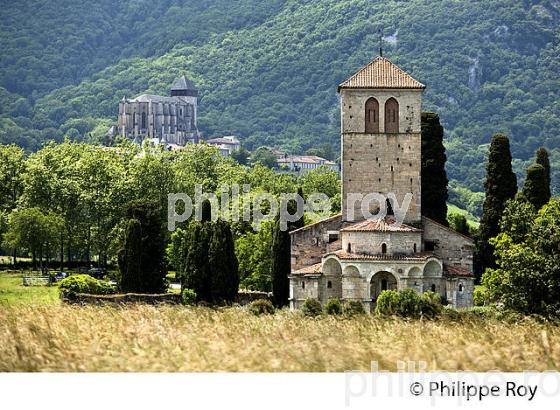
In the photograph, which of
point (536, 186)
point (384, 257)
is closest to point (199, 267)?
point (384, 257)

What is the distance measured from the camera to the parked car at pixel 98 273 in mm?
62025

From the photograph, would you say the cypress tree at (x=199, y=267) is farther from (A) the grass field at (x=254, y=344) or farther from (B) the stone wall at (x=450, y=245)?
(A) the grass field at (x=254, y=344)

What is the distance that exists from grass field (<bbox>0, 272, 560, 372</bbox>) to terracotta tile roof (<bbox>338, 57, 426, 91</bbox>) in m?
35.2

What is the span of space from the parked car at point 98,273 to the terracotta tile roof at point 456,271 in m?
19.7

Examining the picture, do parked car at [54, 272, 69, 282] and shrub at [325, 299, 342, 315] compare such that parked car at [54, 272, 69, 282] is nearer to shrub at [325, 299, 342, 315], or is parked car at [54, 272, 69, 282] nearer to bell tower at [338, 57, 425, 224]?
bell tower at [338, 57, 425, 224]

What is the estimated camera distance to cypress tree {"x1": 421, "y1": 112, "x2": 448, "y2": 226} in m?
55.5

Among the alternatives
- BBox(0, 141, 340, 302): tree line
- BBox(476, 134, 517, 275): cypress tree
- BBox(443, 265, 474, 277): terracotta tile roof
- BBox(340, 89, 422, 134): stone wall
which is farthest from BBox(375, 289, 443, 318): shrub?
BBox(476, 134, 517, 275): cypress tree

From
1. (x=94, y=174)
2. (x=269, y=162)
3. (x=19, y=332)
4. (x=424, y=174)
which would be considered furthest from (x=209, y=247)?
(x=269, y=162)

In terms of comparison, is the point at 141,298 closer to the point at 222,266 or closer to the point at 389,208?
the point at 222,266

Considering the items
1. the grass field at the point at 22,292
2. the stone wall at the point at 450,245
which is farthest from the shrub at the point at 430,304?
the grass field at the point at 22,292

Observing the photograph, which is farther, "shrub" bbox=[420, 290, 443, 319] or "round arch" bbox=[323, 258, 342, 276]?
"round arch" bbox=[323, 258, 342, 276]

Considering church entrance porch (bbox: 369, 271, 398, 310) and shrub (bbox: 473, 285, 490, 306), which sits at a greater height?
church entrance porch (bbox: 369, 271, 398, 310)

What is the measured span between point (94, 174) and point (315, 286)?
2648 cm

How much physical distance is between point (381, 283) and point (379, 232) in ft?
6.50
